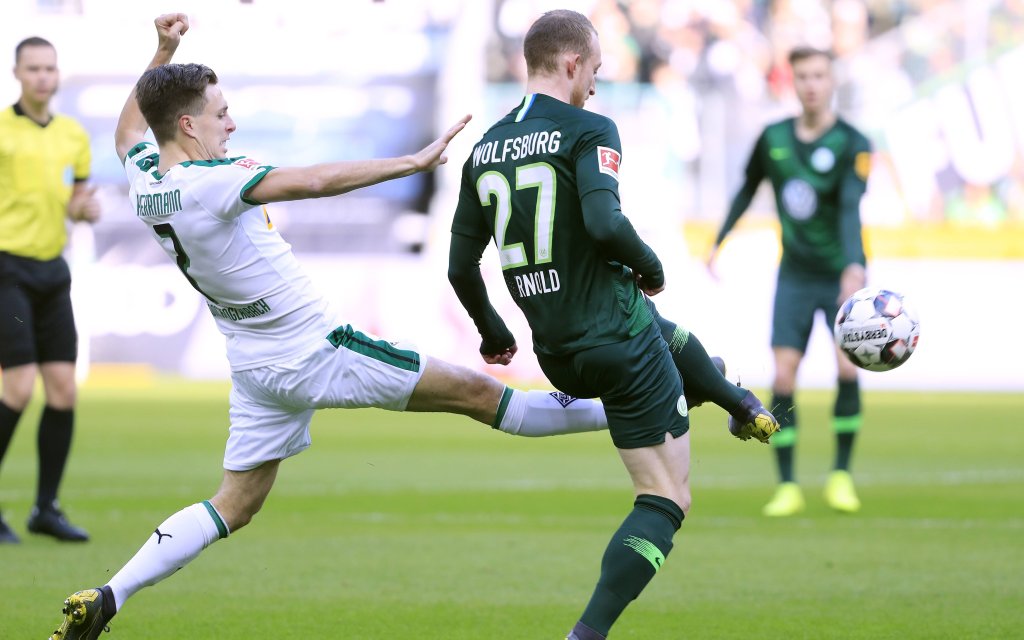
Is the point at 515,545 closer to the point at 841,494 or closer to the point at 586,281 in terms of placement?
the point at 841,494

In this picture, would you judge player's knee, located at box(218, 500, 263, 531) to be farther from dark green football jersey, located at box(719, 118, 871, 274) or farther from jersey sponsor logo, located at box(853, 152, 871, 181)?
jersey sponsor logo, located at box(853, 152, 871, 181)

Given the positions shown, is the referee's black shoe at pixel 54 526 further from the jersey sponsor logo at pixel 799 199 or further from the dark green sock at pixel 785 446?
the jersey sponsor logo at pixel 799 199

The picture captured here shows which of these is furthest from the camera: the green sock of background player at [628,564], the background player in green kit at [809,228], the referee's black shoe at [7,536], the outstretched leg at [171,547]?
the background player in green kit at [809,228]

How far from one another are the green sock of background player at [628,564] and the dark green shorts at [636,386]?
23 centimetres

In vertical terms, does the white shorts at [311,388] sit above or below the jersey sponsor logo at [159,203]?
below

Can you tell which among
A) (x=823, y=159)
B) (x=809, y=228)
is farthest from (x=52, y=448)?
(x=823, y=159)

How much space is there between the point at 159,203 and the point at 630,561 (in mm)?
1934

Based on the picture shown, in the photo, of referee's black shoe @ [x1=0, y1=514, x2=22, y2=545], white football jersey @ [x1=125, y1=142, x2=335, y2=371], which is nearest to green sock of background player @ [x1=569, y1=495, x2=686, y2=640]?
white football jersey @ [x1=125, y1=142, x2=335, y2=371]

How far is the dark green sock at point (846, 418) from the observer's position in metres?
8.77

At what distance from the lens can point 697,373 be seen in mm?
5023

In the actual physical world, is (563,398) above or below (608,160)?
below

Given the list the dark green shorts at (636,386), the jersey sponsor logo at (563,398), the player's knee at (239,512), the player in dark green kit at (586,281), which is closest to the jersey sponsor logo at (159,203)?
the player in dark green kit at (586,281)

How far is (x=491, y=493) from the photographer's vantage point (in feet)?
31.5

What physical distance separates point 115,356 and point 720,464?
1220 centimetres
